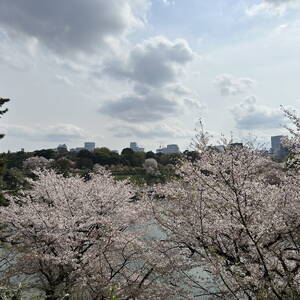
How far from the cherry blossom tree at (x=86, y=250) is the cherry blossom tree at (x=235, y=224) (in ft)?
4.14

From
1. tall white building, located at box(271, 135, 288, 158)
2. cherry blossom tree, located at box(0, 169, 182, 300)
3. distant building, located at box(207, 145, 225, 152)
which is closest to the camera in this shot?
distant building, located at box(207, 145, 225, 152)

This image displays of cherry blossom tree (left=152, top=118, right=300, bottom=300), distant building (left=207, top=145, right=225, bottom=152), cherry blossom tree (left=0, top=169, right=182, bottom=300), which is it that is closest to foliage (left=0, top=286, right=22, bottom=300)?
cherry blossom tree (left=0, top=169, right=182, bottom=300)

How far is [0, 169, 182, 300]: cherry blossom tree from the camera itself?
26.7 ft

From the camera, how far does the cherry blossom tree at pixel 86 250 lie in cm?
813

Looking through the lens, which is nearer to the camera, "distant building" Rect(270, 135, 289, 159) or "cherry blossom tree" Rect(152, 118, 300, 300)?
"cherry blossom tree" Rect(152, 118, 300, 300)

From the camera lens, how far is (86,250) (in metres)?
9.70

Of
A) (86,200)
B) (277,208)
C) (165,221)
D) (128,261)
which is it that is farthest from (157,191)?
(86,200)

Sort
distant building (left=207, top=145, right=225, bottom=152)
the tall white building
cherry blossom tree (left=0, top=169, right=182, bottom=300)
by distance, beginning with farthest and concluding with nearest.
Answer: the tall white building → cherry blossom tree (left=0, top=169, right=182, bottom=300) → distant building (left=207, top=145, right=225, bottom=152)

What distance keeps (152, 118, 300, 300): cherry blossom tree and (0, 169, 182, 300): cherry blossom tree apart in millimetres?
1262

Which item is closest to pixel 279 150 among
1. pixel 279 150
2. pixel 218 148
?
pixel 279 150

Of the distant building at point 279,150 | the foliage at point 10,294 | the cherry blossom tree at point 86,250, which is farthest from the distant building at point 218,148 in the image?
the foliage at point 10,294

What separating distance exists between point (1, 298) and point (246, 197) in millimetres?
4595

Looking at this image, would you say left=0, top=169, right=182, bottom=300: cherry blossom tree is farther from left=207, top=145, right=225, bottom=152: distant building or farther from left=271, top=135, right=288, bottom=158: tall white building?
left=271, top=135, right=288, bottom=158: tall white building

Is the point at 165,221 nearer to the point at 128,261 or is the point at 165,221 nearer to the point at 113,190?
the point at 128,261
